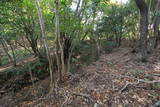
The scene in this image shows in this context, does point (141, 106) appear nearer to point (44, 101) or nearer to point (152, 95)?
point (152, 95)

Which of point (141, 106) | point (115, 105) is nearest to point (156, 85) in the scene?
point (141, 106)

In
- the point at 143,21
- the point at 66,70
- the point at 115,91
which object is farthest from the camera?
the point at 66,70

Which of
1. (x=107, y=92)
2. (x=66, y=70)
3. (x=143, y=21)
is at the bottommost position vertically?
(x=107, y=92)

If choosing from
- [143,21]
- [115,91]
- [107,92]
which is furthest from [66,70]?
[143,21]

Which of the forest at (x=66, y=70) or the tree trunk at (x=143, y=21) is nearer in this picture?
the forest at (x=66, y=70)

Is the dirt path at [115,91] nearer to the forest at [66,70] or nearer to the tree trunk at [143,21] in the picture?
the forest at [66,70]

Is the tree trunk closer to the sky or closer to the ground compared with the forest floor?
closer to the sky

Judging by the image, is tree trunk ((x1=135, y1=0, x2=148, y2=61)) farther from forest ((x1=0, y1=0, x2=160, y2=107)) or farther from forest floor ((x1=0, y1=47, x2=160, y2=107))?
forest floor ((x1=0, y1=47, x2=160, y2=107))

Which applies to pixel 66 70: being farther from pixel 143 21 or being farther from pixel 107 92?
pixel 143 21

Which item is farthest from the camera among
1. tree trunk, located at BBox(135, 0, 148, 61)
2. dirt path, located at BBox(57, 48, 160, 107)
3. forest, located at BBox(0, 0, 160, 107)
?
tree trunk, located at BBox(135, 0, 148, 61)

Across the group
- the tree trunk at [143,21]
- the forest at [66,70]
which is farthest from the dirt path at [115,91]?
the tree trunk at [143,21]

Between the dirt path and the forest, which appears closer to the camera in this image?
the dirt path

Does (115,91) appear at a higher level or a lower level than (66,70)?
lower

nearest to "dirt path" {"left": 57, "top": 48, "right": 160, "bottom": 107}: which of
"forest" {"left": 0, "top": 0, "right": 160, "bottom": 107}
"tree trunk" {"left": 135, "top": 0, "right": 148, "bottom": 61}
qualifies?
"forest" {"left": 0, "top": 0, "right": 160, "bottom": 107}
